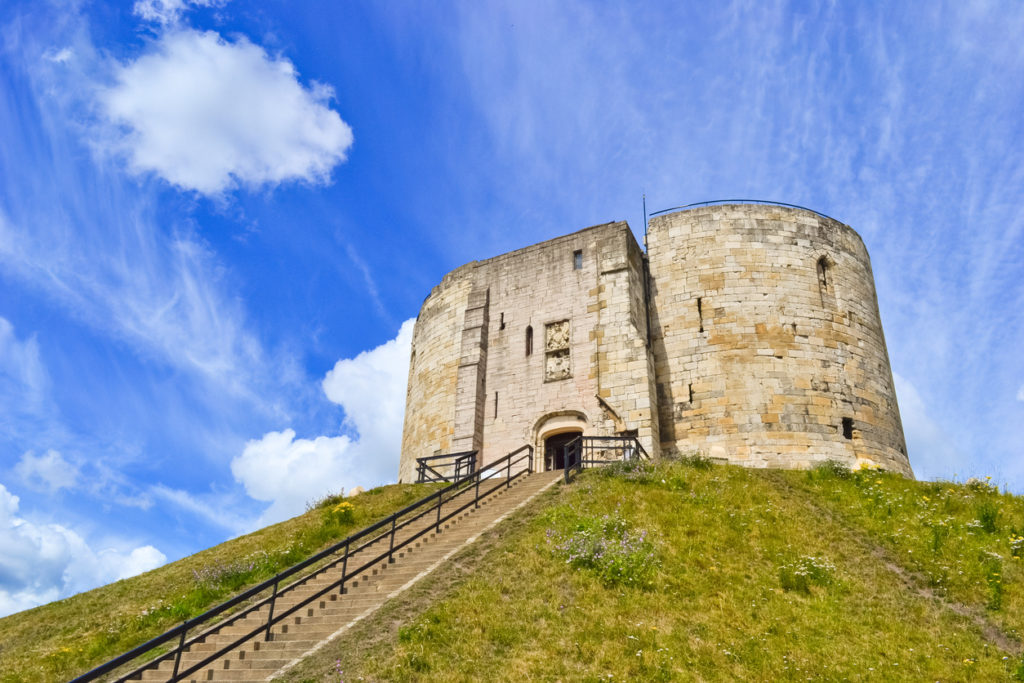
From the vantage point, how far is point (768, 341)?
822 inches

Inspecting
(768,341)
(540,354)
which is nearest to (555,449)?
(540,354)

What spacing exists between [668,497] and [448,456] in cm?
892

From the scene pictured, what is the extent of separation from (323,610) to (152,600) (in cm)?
529

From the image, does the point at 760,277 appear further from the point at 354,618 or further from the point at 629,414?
the point at 354,618

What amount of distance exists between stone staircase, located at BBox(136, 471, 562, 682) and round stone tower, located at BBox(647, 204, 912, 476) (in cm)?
849

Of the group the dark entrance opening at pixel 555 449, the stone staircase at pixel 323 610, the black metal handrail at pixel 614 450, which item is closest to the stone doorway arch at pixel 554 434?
the dark entrance opening at pixel 555 449

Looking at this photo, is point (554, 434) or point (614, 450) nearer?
point (614, 450)

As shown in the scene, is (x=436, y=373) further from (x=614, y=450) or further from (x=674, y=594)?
(x=674, y=594)

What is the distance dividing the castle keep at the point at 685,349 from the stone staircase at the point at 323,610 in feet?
24.9

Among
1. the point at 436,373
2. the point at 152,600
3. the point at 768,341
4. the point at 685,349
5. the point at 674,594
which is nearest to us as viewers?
the point at 674,594

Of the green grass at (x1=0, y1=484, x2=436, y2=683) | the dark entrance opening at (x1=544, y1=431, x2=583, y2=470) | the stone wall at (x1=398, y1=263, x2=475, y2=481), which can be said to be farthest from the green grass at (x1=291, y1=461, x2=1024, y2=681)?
the stone wall at (x1=398, y1=263, x2=475, y2=481)

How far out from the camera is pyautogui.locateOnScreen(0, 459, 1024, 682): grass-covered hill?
26.9 ft

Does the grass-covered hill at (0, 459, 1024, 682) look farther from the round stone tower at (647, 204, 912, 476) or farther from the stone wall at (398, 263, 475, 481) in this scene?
the stone wall at (398, 263, 475, 481)

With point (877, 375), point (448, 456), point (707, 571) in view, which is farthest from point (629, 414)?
point (707, 571)
